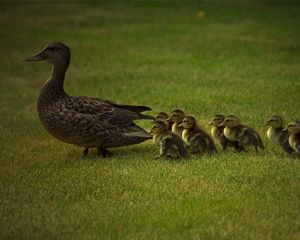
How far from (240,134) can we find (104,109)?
4.65ft

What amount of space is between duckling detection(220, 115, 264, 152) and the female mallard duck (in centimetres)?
79

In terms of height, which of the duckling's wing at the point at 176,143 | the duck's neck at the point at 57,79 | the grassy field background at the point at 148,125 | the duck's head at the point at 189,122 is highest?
the duck's neck at the point at 57,79

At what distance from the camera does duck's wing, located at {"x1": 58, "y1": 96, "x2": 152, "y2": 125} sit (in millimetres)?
8250

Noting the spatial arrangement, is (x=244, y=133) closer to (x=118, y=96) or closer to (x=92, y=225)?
(x=92, y=225)

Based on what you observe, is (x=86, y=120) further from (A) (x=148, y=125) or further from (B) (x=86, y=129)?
(A) (x=148, y=125)

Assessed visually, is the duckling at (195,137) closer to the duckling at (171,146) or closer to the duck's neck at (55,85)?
the duckling at (171,146)

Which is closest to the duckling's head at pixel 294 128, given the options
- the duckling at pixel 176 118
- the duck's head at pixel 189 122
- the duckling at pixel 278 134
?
the duckling at pixel 278 134

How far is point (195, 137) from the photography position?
8.03 metres

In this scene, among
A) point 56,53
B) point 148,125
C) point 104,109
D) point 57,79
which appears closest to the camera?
point 104,109

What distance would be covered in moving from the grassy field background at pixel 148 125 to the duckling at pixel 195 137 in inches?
5.2

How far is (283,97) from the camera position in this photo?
11.0 meters

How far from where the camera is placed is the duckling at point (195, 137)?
8.00 m

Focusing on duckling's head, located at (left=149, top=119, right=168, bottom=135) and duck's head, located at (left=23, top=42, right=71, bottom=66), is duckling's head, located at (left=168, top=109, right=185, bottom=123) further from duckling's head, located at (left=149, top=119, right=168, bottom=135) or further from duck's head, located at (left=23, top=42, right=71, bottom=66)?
duck's head, located at (left=23, top=42, right=71, bottom=66)

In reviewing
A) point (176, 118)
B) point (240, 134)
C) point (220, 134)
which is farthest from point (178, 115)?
point (240, 134)
